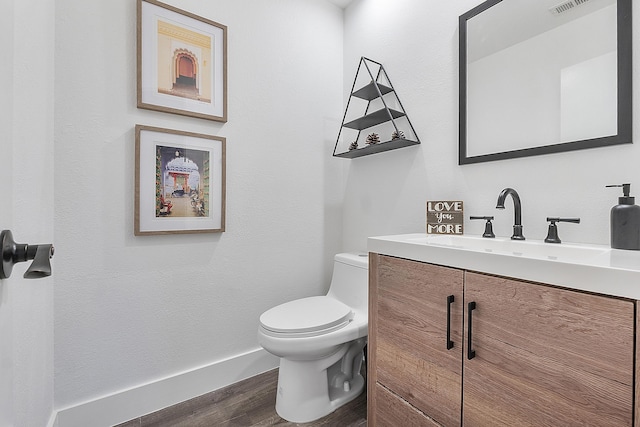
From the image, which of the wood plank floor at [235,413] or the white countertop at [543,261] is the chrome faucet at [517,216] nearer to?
the white countertop at [543,261]

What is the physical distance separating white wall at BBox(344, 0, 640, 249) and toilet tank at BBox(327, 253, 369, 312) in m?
0.29

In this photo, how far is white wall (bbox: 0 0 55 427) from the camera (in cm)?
68

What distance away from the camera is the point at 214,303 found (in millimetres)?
1724

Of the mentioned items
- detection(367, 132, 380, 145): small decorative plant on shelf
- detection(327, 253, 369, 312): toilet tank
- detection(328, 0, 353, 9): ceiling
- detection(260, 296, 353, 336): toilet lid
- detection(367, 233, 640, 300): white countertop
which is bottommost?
detection(260, 296, 353, 336): toilet lid

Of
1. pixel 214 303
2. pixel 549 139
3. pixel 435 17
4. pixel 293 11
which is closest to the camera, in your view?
pixel 549 139

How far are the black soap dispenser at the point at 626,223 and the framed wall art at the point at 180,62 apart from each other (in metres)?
1.76

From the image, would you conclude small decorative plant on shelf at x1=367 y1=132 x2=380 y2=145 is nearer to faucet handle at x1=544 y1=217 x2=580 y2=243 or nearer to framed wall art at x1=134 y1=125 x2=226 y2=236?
framed wall art at x1=134 y1=125 x2=226 y2=236

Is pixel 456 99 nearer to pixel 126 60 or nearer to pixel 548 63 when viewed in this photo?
pixel 548 63

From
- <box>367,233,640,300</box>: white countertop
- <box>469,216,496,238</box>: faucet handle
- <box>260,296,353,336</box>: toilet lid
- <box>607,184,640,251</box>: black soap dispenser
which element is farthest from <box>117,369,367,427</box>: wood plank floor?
<box>607,184,640,251</box>: black soap dispenser

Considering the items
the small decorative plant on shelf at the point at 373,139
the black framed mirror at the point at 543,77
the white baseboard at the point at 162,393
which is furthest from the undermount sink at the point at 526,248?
Answer: the white baseboard at the point at 162,393

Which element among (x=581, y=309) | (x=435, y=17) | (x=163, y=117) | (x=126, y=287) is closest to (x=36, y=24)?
(x=163, y=117)

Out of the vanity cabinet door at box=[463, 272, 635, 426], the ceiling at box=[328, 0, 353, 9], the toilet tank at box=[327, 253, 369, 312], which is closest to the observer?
the vanity cabinet door at box=[463, 272, 635, 426]

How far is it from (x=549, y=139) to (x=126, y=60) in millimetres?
1929

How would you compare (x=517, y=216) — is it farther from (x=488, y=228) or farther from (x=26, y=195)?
(x=26, y=195)
